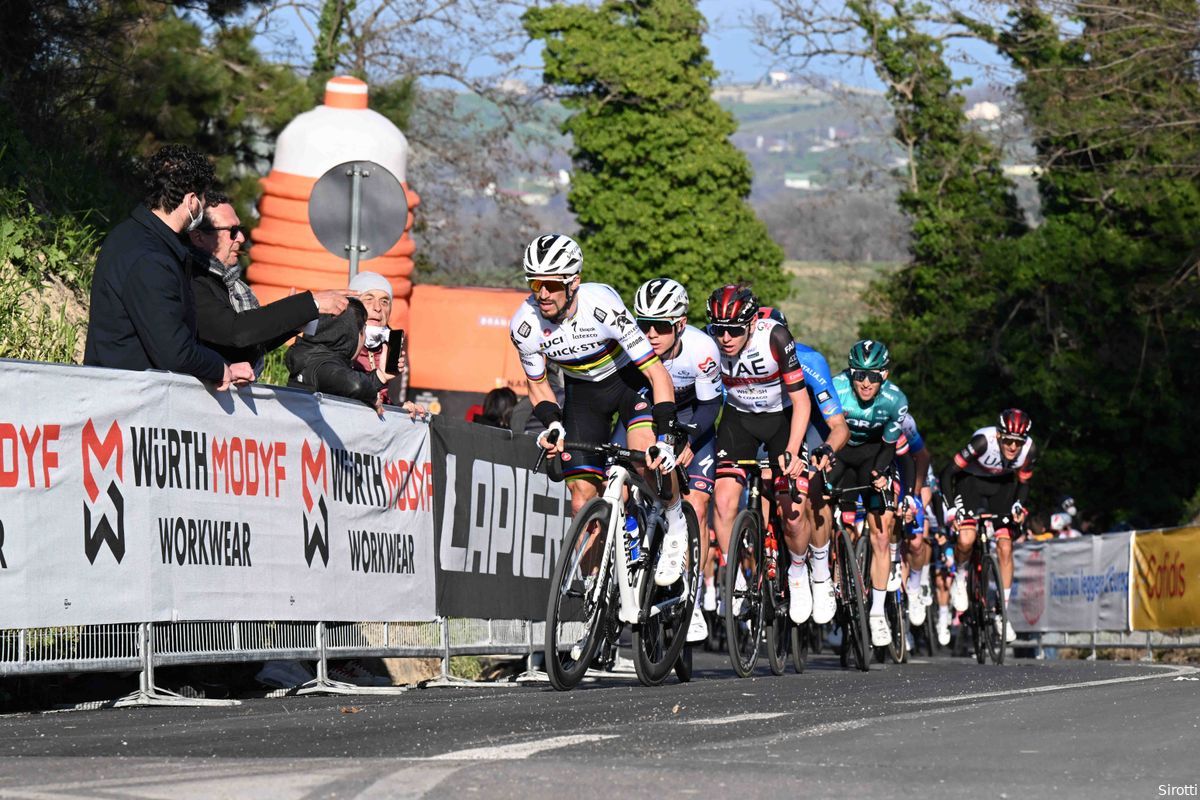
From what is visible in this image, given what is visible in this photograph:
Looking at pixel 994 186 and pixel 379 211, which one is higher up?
pixel 994 186

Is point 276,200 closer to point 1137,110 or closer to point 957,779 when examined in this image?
point 1137,110

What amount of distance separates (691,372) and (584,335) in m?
1.95

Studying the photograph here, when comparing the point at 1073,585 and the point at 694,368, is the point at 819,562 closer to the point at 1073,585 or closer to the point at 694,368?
the point at 694,368

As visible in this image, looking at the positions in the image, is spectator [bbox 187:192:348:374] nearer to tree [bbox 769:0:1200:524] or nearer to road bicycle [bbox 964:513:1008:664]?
road bicycle [bbox 964:513:1008:664]

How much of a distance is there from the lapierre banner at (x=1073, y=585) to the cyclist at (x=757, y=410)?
1290cm

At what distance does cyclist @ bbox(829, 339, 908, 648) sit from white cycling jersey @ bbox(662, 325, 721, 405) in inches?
98.7

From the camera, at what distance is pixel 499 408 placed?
1656cm

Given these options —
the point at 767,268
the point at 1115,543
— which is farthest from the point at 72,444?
the point at 767,268

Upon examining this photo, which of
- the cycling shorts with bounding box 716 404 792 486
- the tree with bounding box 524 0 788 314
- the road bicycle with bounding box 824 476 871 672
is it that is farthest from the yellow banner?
the tree with bounding box 524 0 788 314

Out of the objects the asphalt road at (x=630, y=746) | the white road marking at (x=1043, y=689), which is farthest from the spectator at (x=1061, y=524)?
the asphalt road at (x=630, y=746)

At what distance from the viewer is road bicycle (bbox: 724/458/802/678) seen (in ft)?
39.9

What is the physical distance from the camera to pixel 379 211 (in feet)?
44.6

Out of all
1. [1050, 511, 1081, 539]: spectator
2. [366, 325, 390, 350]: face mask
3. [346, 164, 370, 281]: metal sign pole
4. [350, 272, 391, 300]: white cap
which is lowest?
[1050, 511, 1081, 539]: spectator

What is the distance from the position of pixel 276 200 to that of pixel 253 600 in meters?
13.8
